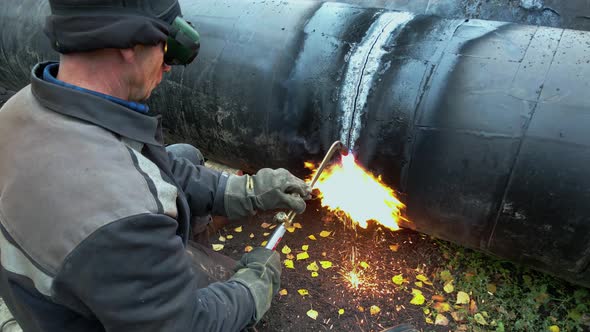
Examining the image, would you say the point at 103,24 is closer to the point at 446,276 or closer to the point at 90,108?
the point at 90,108

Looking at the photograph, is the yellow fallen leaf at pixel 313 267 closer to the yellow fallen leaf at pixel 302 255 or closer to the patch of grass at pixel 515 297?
the yellow fallen leaf at pixel 302 255

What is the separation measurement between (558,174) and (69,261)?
2.11m

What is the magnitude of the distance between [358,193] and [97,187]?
5.92ft

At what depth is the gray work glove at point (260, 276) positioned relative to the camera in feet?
6.65

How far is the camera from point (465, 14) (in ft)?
9.59

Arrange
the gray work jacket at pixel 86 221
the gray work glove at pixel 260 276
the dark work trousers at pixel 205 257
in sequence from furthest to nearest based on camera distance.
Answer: the dark work trousers at pixel 205 257
the gray work glove at pixel 260 276
the gray work jacket at pixel 86 221

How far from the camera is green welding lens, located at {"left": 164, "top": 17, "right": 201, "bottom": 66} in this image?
166cm

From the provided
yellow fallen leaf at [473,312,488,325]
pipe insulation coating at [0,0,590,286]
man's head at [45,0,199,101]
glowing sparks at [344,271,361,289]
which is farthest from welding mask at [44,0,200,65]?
yellow fallen leaf at [473,312,488,325]

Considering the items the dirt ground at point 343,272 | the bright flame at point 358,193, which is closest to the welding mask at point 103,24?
the bright flame at point 358,193

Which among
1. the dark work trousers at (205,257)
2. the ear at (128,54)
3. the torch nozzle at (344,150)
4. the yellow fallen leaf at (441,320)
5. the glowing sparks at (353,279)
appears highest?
the ear at (128,54)

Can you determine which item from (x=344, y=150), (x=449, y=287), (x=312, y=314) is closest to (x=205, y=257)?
(x=312, y=314)

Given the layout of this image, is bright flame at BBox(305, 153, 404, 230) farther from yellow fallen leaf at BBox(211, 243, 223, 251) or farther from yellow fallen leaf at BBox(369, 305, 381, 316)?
yellow fallen leaf at BBox(211, 243, 223, 251)

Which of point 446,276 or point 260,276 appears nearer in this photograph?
point 260,276

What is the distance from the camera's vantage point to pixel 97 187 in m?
1.32
